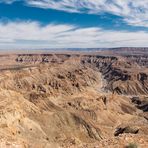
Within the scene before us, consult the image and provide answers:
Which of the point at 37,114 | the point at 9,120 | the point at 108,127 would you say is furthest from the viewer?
the point at 108,127

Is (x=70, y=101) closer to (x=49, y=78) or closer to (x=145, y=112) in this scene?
(x=145, y=112)

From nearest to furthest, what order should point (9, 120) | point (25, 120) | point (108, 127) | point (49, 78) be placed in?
1. point (9, 120)
2. point (25, 120)
3. point (108, 127)
4. point (49, 78)

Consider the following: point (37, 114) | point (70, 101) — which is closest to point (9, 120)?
point (37, 114)

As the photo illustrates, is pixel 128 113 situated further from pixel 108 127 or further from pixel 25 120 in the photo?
pixel 25 120

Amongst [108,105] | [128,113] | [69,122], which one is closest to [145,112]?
[128,113]

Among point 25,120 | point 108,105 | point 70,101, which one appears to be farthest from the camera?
point 108,105

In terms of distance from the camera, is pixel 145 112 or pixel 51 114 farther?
pixel 145 112

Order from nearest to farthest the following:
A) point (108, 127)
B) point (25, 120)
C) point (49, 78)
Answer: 1. point (25, 120)
2. point (108, 127)
3. point (49, 78)

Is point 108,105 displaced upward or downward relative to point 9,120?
downward

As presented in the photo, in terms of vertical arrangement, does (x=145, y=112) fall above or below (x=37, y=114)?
below
